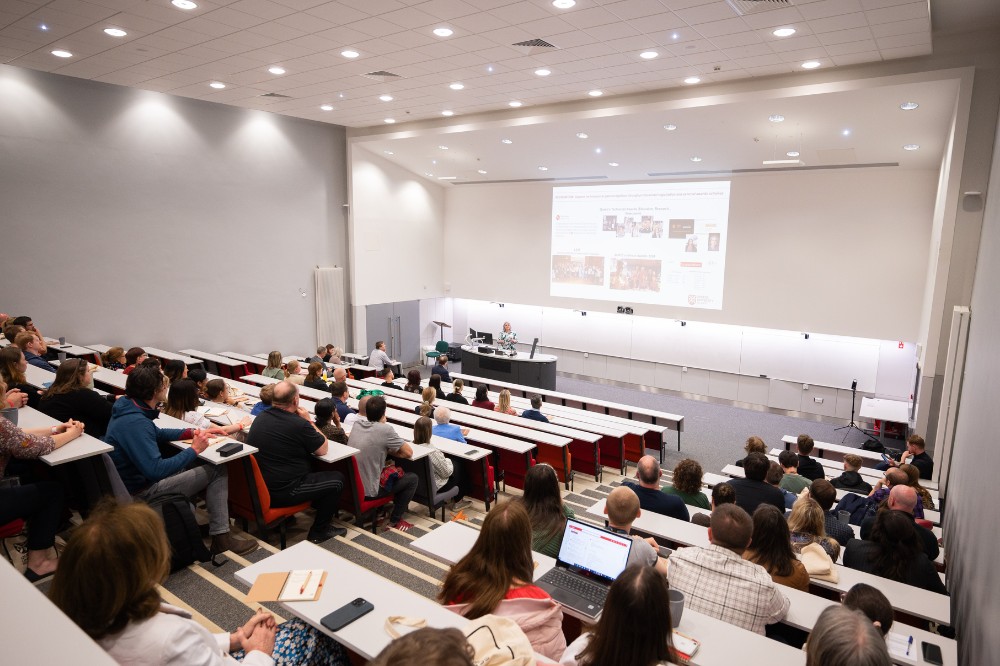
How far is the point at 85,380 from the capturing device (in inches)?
184

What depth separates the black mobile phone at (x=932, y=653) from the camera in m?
2.60

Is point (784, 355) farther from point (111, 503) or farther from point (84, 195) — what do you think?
point (84, 195)

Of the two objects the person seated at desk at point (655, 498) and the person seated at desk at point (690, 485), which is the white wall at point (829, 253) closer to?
the person seated at desk at point (690, 485)

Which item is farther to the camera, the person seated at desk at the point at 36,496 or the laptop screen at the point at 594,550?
the person seated at desk at the point at 36,496

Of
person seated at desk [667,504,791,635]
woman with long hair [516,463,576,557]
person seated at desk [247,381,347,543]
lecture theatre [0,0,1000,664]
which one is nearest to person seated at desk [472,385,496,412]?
lecture theatre [0,0,1000,664]

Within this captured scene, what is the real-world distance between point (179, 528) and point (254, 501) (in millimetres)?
522

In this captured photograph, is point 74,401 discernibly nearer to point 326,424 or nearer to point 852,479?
point 326,424

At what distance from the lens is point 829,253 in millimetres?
11031

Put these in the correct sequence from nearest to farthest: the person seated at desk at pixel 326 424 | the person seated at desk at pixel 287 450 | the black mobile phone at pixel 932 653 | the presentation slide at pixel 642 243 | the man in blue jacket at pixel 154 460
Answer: the black mobile phone at pixel 932 653 < the man in blue jacket at pixel 154 460 < the person seated at desk at pixel 287 450 < the person seated at desk at pixel 326 424 < the presentation slide at pixel 642 243

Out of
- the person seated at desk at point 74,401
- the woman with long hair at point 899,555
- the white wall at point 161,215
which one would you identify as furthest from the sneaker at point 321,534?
the white wall at point 161,215

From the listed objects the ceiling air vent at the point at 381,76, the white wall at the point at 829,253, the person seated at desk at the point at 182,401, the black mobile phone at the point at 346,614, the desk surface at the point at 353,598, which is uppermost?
the ceiling air vent at the point at 381,76

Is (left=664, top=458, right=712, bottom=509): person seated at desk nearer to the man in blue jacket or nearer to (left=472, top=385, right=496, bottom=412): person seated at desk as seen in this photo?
the man in blue jacket

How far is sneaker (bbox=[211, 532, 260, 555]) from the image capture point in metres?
4.21

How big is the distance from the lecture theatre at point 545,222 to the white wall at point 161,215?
5cm
